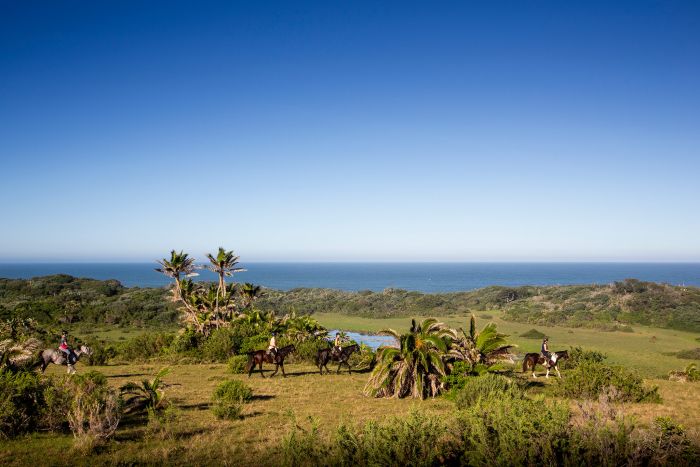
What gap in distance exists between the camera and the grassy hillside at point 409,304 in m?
59.1

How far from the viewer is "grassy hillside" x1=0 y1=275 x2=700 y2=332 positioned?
2328 inches

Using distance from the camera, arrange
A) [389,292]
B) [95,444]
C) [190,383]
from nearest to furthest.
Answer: [95,444] < [190,383] < [389,292]

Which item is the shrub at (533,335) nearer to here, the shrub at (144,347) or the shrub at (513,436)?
the shrub at (144,347)

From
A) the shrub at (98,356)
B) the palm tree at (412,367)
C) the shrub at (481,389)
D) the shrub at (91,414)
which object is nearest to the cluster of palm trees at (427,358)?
the palm tree at (412,367)

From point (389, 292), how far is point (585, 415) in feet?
281

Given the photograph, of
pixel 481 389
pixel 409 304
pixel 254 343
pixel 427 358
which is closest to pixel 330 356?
pixel 254 343

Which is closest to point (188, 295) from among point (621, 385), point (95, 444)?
point (95, 444)

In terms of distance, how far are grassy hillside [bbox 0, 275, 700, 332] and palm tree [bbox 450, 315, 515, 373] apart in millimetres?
29874

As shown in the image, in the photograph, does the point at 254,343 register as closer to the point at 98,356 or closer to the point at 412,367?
the point at 98,356

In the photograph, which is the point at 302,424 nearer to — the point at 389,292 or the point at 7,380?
the point at 7,380

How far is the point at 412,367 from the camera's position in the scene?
18547 mm

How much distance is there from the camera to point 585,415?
8.37 m

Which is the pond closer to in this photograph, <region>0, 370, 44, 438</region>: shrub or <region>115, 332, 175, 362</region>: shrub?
<region>115, 332, 175, 362</region>: shrub

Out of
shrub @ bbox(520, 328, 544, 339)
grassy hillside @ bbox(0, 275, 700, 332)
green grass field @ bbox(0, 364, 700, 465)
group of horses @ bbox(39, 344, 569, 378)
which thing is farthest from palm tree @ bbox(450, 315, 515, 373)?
shrub @ bbox(520, 328, 544, 339)
